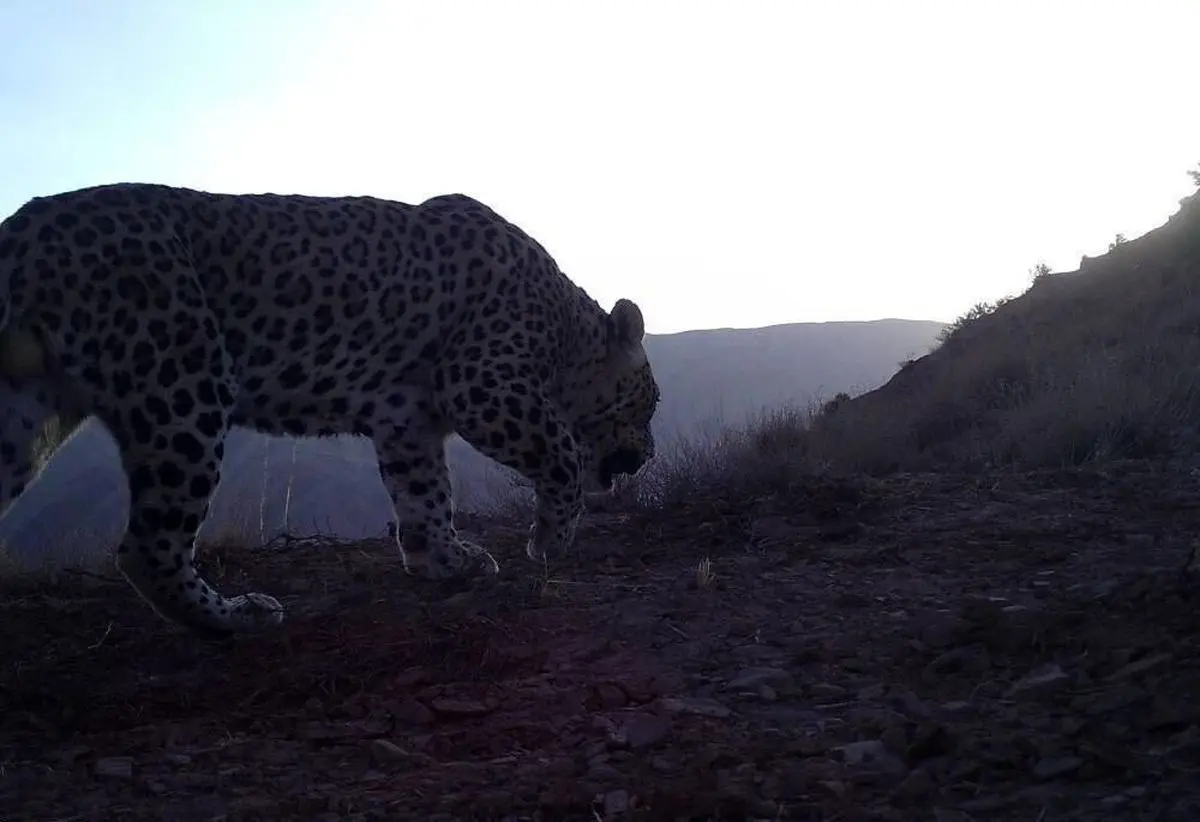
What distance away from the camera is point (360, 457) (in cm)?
3183

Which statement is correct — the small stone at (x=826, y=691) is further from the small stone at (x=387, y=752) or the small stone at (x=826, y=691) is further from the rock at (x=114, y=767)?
the rock at (x=114, y=767)

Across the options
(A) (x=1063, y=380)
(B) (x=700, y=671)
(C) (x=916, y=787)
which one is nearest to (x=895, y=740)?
(C) (x=916, y=787)

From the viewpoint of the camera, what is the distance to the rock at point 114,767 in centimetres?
328

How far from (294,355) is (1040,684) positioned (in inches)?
137

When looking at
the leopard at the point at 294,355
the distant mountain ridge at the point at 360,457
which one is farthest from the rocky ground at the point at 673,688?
the distant mountain ridge at the point at 360,457

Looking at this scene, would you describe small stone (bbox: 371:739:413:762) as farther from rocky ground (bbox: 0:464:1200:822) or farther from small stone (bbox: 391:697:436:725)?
small stone (bbox: 391:697:436:725)

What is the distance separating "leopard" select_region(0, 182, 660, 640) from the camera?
443 centimetres

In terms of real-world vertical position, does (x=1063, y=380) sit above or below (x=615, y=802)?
above

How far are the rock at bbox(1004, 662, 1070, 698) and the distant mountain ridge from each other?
3.54m

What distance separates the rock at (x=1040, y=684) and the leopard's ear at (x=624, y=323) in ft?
13.1

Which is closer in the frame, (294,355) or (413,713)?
(413,713)

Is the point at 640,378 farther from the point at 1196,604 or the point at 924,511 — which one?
the point at 1196,604

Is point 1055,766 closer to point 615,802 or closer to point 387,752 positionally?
point 615,802

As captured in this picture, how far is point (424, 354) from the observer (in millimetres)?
5766
